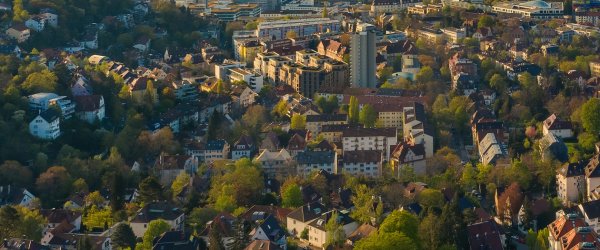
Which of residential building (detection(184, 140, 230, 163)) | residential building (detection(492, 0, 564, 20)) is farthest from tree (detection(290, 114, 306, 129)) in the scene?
residential building (detection(492, 0, 564, 20))

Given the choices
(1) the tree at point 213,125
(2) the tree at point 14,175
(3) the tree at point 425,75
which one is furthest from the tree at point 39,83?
(3) the tree at point 425,75

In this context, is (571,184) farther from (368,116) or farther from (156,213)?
(156,213)

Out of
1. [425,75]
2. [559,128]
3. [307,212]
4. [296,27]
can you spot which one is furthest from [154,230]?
[296,27]

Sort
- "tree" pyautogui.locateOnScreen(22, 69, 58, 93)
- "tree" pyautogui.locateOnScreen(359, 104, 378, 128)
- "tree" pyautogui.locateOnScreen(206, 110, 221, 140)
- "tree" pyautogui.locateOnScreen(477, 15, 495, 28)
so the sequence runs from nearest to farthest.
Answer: "tree" pyautogui.locateOnScreen(206, 110, 221, 140)
"tree" pyautogui.locateOnScreen(22, 69, 58, 93)
"tree" pyautogui.locateOnScreen(359, 104, 378, 128)
"tree" pyautogui.locateOnScreen(477, 15, 495, 28)

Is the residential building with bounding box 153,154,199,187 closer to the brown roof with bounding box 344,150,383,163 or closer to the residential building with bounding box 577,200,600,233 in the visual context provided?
the brown roof with bounding box 344,150,383,163

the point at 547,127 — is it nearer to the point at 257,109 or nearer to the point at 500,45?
the point at 257,109

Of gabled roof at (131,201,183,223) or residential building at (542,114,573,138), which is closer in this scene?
gabled roof at (131,201,183,223)

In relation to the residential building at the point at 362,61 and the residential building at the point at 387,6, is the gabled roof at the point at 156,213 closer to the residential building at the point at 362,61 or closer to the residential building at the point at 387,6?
the residential building at the point at 362,61
